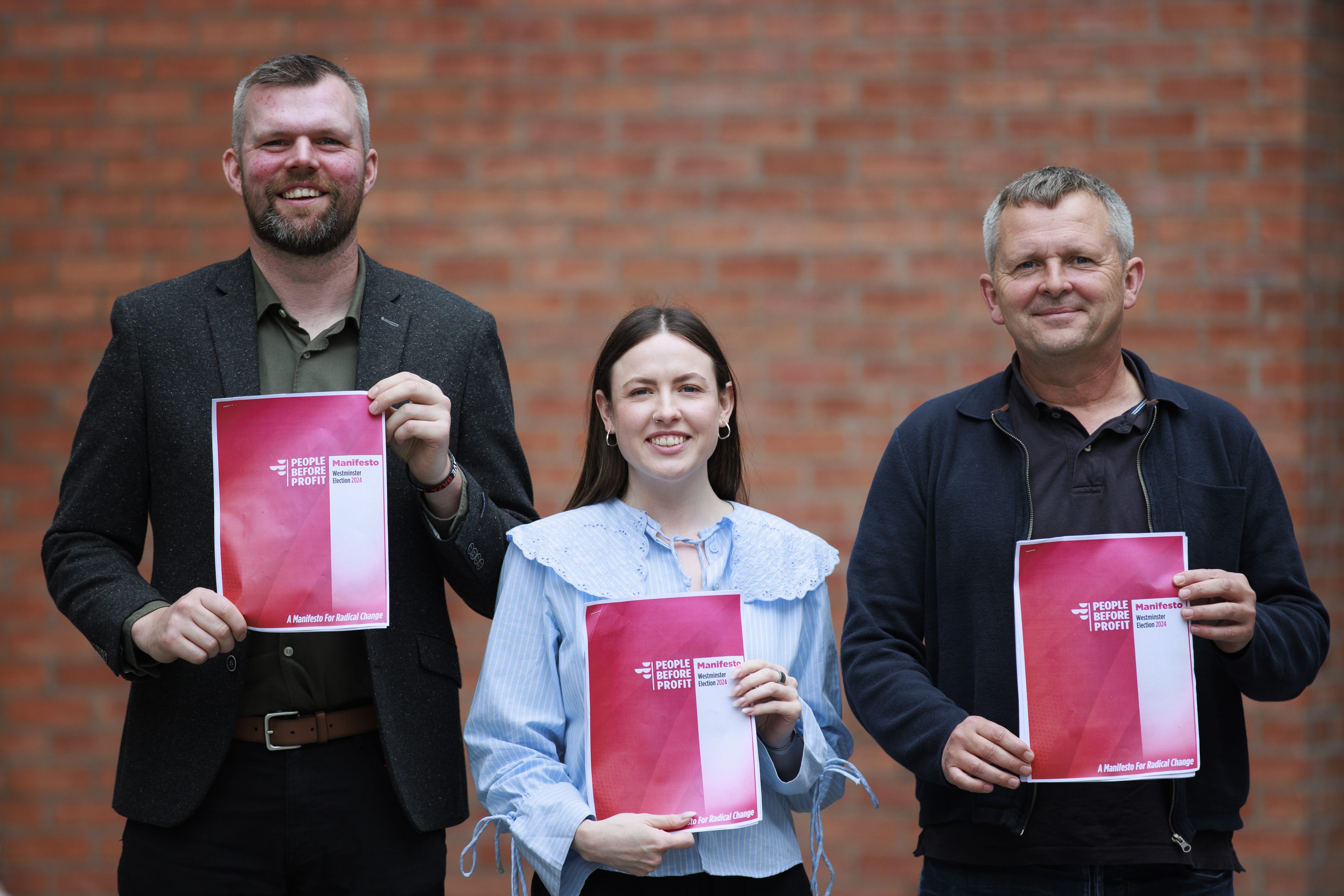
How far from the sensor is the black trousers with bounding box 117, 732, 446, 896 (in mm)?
2367

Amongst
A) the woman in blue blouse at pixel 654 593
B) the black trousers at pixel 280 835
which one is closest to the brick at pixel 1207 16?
the woman in blue blouse at pixel 654 593

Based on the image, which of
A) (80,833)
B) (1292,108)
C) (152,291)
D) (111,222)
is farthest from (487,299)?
(1292,108)

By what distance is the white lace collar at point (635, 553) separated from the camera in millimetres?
2322

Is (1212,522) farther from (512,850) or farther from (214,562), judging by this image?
(214,562)

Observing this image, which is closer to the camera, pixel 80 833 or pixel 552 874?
pixel 552 874

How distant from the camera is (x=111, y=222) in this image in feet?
14.6

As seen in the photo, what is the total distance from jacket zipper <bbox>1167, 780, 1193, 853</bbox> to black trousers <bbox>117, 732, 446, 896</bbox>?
148 centimetres

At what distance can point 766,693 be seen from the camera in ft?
7.07

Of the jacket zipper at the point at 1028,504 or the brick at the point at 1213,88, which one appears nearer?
the jacket zipper at the point at 1028,504

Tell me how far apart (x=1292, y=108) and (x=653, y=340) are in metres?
2.87

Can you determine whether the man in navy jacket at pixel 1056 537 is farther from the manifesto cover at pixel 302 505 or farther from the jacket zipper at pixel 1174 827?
the manifesto cover at pixel 302 505

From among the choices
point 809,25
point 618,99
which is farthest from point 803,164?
point 618,99

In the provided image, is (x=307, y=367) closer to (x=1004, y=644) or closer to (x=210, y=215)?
(x=1004, y=644)

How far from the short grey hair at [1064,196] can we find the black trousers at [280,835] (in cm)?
166
